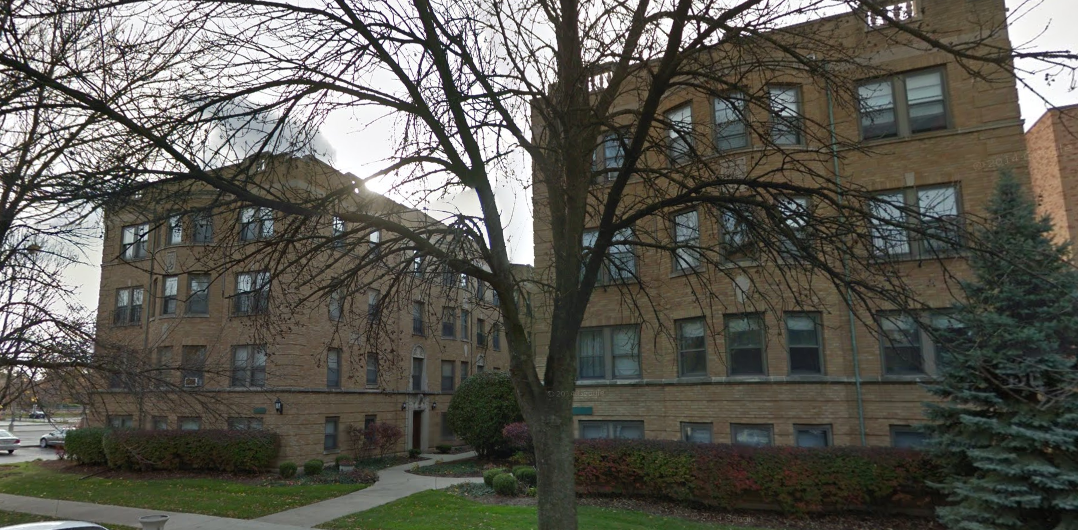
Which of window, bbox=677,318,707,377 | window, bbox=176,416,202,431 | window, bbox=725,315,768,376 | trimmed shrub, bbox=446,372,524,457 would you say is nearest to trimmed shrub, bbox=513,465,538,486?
window, bbox=677,318,707,377

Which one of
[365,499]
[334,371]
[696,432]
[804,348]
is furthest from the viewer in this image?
[334,371]

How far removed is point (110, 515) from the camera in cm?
1620

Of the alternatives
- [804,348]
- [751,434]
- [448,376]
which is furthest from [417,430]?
[804,348]

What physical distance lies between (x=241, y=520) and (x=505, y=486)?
20.2 ft

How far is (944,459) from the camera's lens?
13.5 meters

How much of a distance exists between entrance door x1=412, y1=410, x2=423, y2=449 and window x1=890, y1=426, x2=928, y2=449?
2439 cm

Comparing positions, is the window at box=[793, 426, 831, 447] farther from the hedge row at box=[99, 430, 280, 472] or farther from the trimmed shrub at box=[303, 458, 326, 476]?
the hedge row at box=[99, 430, 280, 472]

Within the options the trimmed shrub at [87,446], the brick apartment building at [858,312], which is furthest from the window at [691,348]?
the trimmed shrub at [87,446]

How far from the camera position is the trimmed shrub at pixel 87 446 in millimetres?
27094

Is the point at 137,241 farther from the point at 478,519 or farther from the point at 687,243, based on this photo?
the point at 478,519

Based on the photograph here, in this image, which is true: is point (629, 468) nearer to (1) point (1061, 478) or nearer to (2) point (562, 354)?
(1) point (1061, 478)

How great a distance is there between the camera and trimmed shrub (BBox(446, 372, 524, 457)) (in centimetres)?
2689

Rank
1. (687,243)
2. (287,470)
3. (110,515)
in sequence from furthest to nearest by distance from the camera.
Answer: (287,470), (110,515), (687,243)

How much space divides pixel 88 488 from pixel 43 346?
38.0ft
